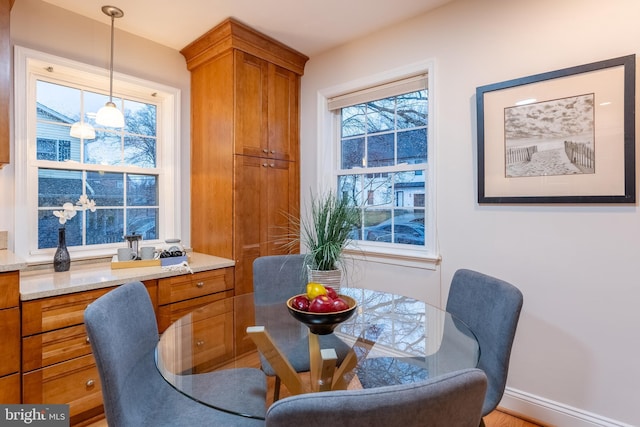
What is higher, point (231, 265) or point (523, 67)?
point (523, 67)

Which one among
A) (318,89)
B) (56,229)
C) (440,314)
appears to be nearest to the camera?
(440,314)

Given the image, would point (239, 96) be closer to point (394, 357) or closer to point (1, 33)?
point (1, 33)

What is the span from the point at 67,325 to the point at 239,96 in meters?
1.87

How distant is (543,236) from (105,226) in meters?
3.01

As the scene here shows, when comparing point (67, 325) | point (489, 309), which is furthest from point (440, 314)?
point (67, 325)

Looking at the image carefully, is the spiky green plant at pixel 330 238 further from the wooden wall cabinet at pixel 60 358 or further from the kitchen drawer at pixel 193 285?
the wooden wall cabinet at pixel 60 358

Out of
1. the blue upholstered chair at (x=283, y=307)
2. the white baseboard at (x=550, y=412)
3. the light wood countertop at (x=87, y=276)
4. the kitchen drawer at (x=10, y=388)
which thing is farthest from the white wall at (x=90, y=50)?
the white baseboard at (x=550, y=412)

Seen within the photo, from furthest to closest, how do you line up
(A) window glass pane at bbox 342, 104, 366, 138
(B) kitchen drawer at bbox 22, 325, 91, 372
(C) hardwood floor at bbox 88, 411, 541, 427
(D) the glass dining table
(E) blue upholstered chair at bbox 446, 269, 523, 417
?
1. (A) window glass pane at bbox 342, 104, 366, 138
2. (C) hardwood floor at bbox 88, 411, 541, 427
3. (B) kitchen drawer at bbox 22, 325, 91, 372
4. (E) blue upholstered chair at bbox 446, 269, 523, 417
5. (D) the glass dining table

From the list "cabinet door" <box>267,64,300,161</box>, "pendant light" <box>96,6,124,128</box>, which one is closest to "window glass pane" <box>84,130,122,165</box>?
"pendant light" <box>96,6,124,128</box>

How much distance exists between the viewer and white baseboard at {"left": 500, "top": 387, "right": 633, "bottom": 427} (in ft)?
5.40

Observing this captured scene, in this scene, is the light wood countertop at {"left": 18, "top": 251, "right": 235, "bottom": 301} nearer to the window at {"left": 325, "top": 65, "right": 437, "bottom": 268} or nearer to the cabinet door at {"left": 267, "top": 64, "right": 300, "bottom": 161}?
the cabinet door at {"left": 267, "top": 64, "right": 300, "bottom": 161}

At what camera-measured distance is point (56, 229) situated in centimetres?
223

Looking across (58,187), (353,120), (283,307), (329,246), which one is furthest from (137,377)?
(353,120)

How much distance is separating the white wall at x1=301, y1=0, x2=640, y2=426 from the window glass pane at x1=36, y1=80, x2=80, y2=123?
2.42 m
